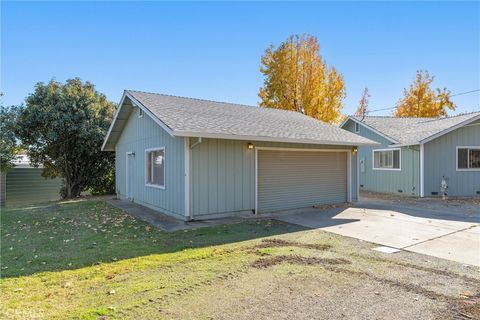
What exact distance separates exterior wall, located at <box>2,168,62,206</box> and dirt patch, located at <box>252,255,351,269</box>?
52.0 ft

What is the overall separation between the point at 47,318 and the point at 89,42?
1119cm

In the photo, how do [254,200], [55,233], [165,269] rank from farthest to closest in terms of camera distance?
[254,200] → [55,233] → [165,269]

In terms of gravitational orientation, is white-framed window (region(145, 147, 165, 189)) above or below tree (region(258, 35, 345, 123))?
below

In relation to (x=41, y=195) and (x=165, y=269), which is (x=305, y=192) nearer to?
(x=165, y=269)

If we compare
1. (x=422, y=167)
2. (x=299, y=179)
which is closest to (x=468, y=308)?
(x=299, y=179)

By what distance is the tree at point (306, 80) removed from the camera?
2403cm

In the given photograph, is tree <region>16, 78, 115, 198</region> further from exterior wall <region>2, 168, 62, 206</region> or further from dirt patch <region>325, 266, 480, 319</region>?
dirt patch <region>325, 266, 480, 319</region>

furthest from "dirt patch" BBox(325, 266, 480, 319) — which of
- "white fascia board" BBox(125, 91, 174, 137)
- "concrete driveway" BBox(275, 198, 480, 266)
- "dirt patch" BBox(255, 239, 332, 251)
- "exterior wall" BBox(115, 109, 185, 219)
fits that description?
"exterior wall" BBox(115, 109, 185, 219)

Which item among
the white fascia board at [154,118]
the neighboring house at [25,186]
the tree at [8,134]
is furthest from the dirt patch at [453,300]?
the neighboring house at [25,186]

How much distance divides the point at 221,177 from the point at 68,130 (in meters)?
10.1

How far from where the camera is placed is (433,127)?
600 inches

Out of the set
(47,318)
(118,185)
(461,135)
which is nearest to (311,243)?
(47,318)

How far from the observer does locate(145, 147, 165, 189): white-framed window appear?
9.95m

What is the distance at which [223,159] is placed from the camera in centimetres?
889
